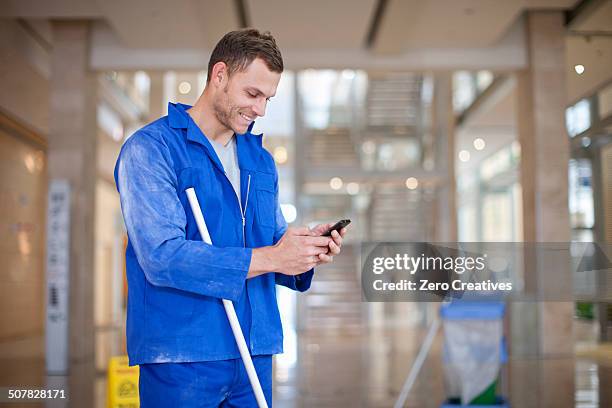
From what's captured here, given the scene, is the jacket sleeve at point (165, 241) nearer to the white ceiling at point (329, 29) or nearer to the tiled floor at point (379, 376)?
the tiled floor at point (379, 376)

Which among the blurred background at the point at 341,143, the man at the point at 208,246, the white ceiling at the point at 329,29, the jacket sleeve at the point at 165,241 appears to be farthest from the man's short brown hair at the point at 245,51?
the white ceiling at the point at 329,29

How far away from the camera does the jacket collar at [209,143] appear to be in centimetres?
157

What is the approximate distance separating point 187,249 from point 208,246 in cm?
4

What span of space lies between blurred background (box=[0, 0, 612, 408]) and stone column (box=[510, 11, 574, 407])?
27 mm

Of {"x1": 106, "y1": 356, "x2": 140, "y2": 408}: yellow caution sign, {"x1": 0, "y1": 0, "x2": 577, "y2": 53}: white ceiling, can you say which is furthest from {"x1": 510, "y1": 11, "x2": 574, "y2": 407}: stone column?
{"x1": 106, "y1": 356, "x2": 140, "y2": 408}: yellow caution sign

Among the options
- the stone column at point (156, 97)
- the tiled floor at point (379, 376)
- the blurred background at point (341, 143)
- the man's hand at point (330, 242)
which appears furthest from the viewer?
the stone column at point (156, 97)

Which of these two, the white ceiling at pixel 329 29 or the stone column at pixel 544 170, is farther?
the stone column at pixel 544 170

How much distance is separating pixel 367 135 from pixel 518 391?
9.57 metres

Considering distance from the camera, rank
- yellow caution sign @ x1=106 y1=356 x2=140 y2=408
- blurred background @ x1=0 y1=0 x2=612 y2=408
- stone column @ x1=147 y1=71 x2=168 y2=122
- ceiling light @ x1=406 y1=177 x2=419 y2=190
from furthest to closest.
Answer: stone column @ x1=147 y1=71 x2=168 y2=122 → ceiling light @ x1=406 y1=177 x2=419 y2=190 → blurred background @ x1=0 y1=0 x2=612 y2=408 → yellow caution sign @ x1=106 y1=356 x2=140 y2=408

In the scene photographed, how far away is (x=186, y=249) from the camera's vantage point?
4.60 ft

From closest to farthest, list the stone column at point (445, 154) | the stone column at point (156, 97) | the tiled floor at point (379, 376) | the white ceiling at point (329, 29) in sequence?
1. the tiled floor at point (379, 376)
2. the white ceiling at point (329, 29)
3. the stone column at point (445, 154)
4. the stone column at point (156, 97)

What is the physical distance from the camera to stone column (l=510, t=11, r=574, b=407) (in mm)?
9359

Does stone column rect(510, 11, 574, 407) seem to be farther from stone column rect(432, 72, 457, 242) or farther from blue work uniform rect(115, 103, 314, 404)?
blue work uniform rect(115, 103, 314, 404)

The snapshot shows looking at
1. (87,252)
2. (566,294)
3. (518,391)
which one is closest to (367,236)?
(87,252)
